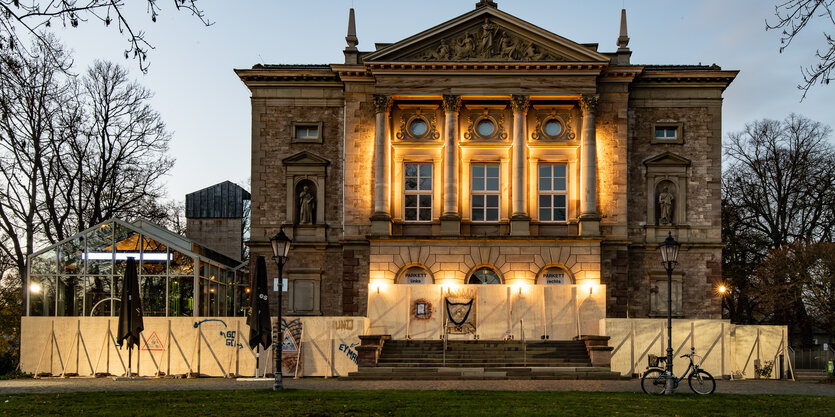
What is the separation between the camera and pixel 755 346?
112 ft

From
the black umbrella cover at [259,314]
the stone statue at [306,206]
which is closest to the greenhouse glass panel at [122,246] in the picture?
the stone statue at [306,206]

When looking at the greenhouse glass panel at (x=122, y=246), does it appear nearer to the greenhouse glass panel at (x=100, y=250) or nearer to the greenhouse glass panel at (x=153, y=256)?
the greenhouse glass panel at (x=100, y=250)

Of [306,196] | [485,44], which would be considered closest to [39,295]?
[306,196]

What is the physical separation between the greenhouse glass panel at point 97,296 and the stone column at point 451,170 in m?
14.1

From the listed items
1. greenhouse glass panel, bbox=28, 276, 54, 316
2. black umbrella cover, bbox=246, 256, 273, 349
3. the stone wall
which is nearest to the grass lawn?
black umbrella cover, bbox=246, 256, 273, 349

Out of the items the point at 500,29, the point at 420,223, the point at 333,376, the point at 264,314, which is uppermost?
the point at 500,29

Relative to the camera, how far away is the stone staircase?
100ft

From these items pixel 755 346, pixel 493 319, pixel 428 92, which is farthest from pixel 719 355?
pixel 428 92

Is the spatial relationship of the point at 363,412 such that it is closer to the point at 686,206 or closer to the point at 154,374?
the point at 154,374

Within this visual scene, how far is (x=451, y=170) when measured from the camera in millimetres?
40375

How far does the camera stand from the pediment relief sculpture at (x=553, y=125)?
41.3 m

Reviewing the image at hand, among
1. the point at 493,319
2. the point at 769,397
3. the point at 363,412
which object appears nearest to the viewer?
the point at 363,412

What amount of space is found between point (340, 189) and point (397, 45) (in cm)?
706

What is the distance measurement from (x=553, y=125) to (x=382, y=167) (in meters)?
8.00
